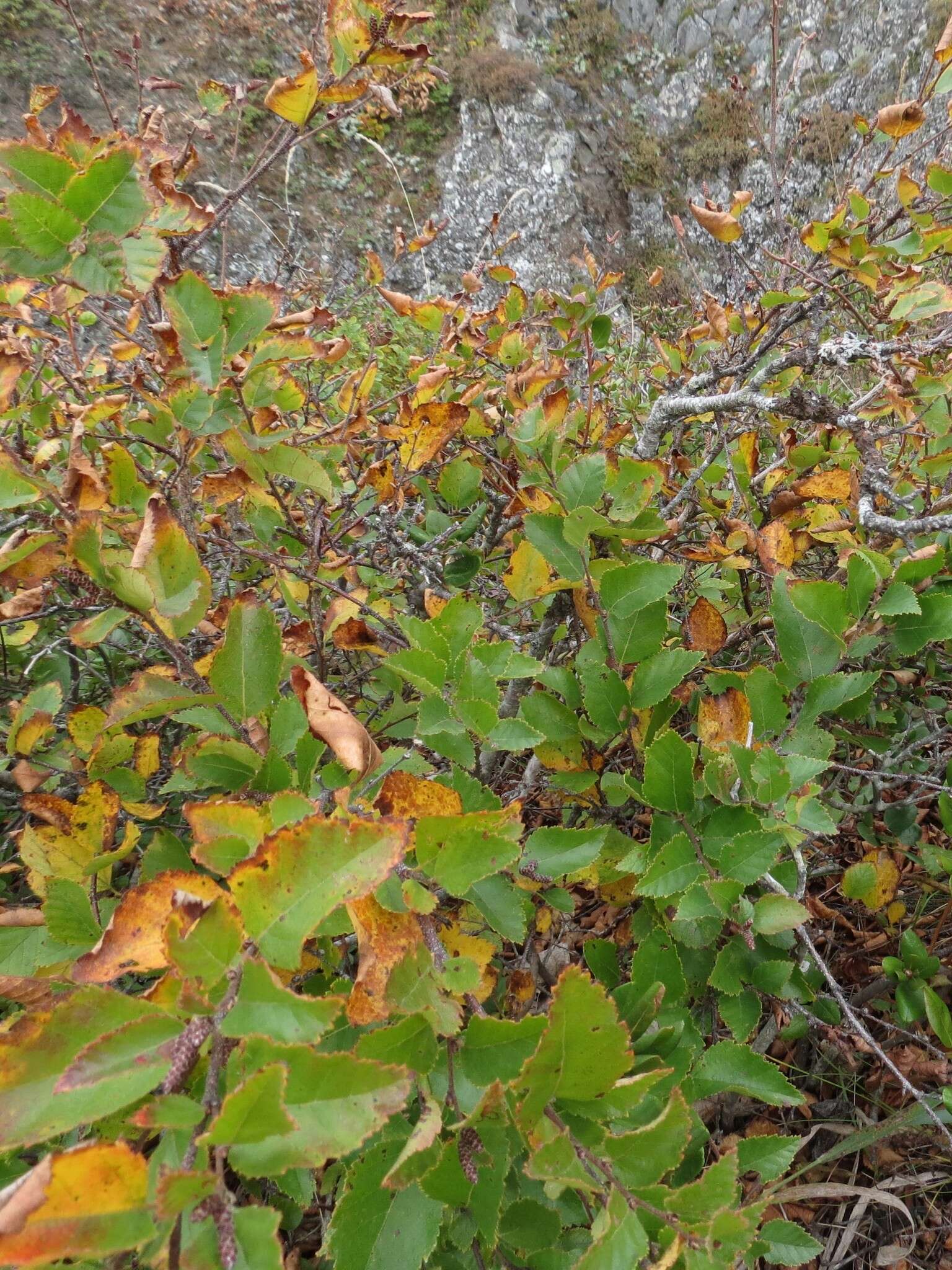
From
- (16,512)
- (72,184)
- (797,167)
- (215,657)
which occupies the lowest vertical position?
(797,167)

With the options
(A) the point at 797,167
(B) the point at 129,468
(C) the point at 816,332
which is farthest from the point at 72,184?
(A) the point at 797,167

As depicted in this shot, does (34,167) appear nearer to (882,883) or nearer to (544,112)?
(882,883)

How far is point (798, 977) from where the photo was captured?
0.84m

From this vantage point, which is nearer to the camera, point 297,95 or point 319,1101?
point 319,1101

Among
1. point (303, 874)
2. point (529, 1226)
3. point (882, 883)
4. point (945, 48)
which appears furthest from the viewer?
point (945, 48)

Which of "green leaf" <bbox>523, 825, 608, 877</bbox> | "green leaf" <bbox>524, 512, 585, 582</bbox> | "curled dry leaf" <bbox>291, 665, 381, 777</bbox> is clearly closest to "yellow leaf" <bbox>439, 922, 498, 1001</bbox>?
"green leaf" <bbox>523, 825, 608, 877</bbox>

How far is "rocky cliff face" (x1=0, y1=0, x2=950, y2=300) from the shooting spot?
7809 mm

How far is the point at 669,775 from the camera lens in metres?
0.74

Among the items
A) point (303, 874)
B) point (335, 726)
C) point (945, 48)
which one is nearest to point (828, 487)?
point (945, 48)

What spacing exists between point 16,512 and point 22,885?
0.72 m

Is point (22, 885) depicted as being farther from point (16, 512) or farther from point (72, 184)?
point (72, 184)

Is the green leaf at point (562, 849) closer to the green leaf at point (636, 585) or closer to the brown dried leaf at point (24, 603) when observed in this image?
the green leaf at point (636, 585)

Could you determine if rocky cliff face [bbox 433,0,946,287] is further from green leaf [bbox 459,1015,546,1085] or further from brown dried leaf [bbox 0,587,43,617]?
green leaf [bbox 459,1015,546,1085]

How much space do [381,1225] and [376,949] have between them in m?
0.19
